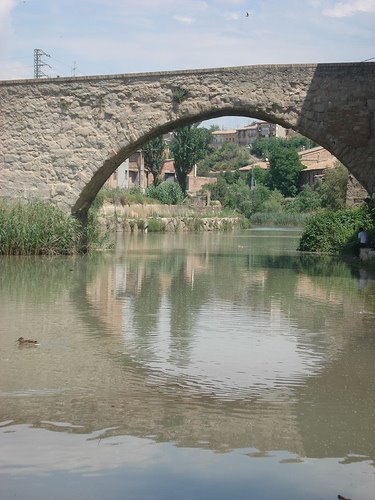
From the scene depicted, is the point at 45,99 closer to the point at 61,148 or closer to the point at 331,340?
the point at 61,148

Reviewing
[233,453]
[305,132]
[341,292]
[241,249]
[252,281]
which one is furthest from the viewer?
[241,249]

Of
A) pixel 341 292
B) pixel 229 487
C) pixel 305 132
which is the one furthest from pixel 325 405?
pixel 305 132

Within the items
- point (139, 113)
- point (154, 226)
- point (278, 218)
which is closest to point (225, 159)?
point (278, 218)

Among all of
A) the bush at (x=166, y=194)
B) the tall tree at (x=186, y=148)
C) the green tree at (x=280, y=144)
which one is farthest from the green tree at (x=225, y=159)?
the bush at (x=166, y=194)

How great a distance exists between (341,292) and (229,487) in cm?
875

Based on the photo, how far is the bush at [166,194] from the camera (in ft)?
163

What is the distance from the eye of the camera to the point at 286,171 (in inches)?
3073

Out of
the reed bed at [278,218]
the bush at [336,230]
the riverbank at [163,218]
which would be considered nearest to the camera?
the bush at [336,230]

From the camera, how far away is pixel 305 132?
17672mm

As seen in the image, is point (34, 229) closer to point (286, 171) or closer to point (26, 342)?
point (26, 342)

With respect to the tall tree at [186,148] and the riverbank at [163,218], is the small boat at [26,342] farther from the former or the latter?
the tall tree at [186,148]

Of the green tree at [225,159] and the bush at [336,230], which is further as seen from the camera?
the green tree at [225,159]

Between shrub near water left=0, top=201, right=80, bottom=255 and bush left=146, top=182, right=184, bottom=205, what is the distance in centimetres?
3042

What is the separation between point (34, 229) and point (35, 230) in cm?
3
